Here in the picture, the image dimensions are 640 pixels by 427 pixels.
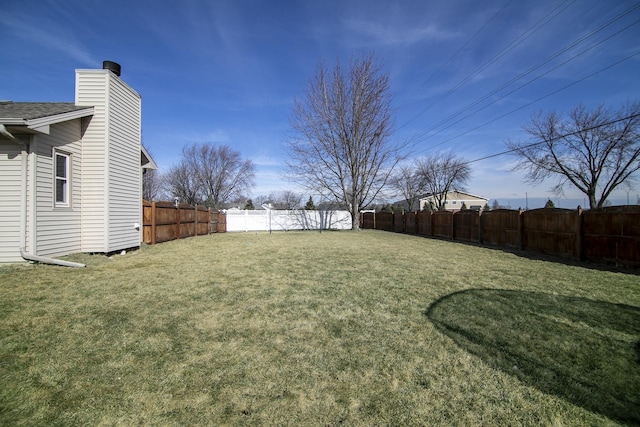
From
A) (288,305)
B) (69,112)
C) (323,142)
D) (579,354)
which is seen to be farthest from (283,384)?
(323,142)

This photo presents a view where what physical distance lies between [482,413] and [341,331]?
1642mm

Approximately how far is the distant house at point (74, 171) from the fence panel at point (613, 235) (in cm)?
1301

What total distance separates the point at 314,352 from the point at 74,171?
312 inches

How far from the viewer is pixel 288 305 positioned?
14.4 feet

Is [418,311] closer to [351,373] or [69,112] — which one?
[351,373]

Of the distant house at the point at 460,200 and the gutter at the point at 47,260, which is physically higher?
the distant house at the point at 460,200

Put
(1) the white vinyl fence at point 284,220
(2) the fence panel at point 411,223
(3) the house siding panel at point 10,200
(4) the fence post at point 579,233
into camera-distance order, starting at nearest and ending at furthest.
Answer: (3) the house siding panel at point 10,200 → (4) the fence post at point 579,233 → (2) the fence panel at point 411,223 → (1) the white vinyl fence at point 284,220

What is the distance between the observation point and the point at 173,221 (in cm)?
1413

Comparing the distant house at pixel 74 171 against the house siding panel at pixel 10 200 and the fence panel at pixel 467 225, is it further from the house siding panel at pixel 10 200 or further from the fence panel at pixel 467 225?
the fence panel at pixel 467 225

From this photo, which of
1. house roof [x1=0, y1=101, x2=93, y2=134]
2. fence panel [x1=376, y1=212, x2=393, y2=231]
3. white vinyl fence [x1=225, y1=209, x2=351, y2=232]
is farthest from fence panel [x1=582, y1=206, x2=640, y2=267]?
white vinyl fence [x1=225, y1=209, x2=351, y2=232]

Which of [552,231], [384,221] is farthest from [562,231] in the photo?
[384,221]

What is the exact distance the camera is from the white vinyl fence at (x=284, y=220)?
25.1m

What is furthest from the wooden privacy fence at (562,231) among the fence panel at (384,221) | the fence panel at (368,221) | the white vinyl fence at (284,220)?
the white vinyl fence at (284,220)

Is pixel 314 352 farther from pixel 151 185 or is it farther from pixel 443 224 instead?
pixel 151 185
